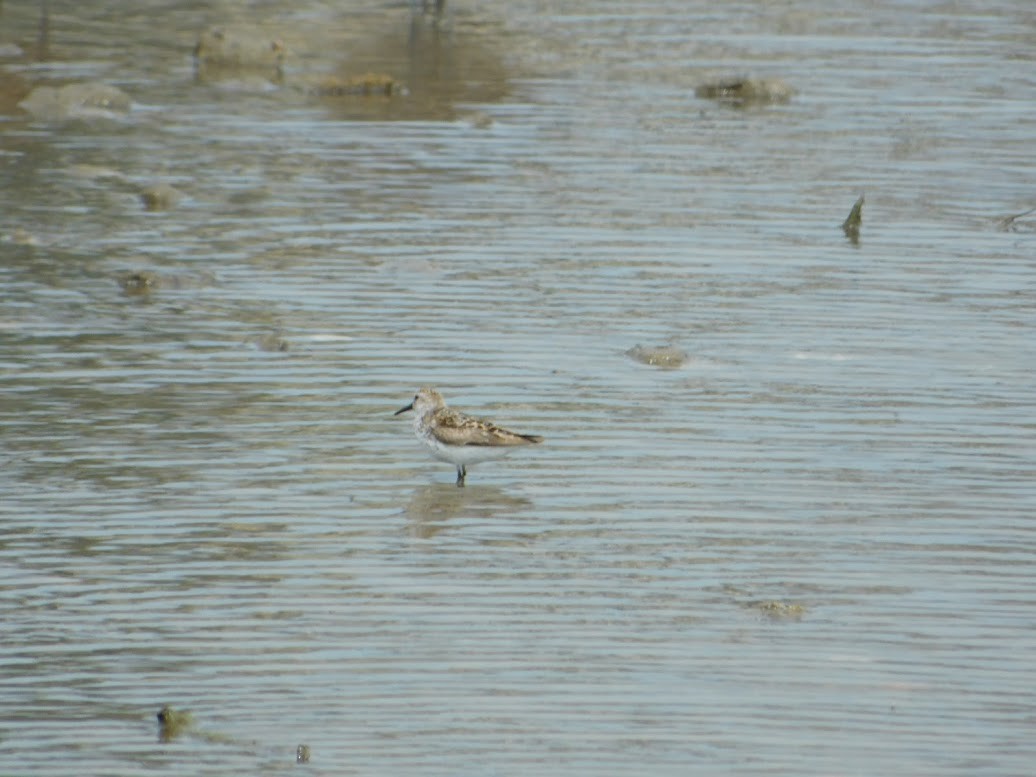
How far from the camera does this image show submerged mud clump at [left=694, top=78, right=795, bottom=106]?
95.2 ft

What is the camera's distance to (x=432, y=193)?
2300cm

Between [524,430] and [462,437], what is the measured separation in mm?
1282

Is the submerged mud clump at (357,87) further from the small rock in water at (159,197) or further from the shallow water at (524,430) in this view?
the small rock in water at (159,197)

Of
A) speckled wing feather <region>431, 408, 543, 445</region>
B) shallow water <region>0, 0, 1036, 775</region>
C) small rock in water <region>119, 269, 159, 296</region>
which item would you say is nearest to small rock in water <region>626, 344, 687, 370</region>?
shallow water <region>0, 0, 1036, 775</region>

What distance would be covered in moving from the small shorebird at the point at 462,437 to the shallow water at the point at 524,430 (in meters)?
0.33

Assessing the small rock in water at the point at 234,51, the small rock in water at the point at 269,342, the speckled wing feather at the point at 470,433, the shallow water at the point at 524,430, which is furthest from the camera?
the small rock in water at the point at 234,51

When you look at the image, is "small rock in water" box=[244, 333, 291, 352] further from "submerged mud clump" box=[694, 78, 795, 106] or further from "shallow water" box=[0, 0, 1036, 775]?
"submerged mud clump" box=[694, 78, 795, 106]

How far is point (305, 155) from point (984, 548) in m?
13.9

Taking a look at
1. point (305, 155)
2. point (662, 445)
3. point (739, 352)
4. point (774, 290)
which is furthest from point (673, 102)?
point (662, 445)

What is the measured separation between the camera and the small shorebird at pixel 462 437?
45.6ft

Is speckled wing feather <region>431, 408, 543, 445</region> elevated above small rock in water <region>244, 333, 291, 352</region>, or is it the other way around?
speckled wing feather <region>431, 408, 543, 445</region>

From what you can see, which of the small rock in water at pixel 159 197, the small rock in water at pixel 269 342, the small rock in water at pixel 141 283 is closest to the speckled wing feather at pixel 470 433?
the small rock in water at pixel 269 342

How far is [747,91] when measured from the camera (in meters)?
29.2

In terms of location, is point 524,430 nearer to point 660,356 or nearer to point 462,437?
point 462,437
